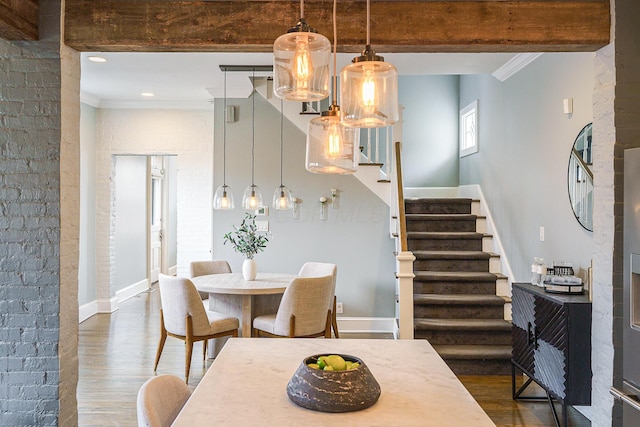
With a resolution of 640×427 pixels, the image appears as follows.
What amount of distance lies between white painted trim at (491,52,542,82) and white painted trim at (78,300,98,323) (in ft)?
18.0

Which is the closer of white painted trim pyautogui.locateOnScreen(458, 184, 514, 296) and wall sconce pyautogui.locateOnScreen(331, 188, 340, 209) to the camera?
white painted trim pyautogui.locateOnScreen(458, 184, 514, 296)

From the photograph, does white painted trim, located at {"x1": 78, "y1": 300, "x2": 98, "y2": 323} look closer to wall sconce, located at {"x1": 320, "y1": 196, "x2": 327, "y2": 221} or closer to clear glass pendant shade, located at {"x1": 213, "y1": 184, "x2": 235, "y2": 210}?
clear glass pendant shade, located at {"x1": 213, "y1": 184, "x2": 235, "y2": 210}

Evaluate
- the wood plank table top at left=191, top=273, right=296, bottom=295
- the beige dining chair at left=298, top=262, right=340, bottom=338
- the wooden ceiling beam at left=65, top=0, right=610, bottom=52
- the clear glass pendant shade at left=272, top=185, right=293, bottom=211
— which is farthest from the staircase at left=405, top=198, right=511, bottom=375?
the wooden ceiling beam at left=65, top=0, right=610, bottom=52

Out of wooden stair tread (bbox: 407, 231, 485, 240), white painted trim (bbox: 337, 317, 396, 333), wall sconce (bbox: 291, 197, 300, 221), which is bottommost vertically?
white painted trim (bbox: 337, 317, 396, 333)

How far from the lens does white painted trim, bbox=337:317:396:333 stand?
5.63 m

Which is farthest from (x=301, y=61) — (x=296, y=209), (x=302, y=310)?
(x=296, y=209)

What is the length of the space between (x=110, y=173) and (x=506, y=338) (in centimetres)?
516

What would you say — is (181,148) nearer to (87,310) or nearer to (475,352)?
(87,310)

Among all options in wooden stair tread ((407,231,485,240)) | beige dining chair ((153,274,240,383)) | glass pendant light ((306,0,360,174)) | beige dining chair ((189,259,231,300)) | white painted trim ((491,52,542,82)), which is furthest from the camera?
wooden stair tread ((407,231,485,240))

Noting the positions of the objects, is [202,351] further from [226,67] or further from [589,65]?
[589,65]

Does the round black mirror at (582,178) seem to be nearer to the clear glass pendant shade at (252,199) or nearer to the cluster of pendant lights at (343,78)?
the cluster of pendant lights at (343,78)

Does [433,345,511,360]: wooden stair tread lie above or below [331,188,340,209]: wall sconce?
below

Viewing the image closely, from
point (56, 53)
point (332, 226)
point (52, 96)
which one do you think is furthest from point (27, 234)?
point (332, 226)

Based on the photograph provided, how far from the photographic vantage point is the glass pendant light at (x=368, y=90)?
1.53m
